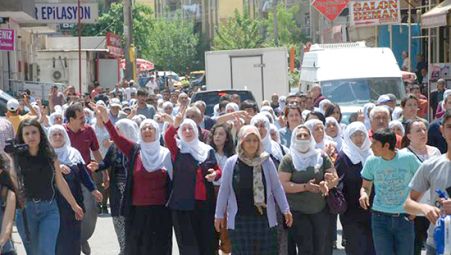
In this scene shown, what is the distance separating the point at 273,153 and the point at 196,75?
227 feet

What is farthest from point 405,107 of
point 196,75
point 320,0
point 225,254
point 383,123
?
point 196,75

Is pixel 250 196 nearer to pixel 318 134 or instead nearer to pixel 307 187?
pixel 307 187

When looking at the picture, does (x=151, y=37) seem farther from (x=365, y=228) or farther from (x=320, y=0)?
(x=365, y=228)

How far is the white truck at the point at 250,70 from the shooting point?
3036 cm

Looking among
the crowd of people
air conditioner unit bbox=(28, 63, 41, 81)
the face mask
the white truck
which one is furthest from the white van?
air conditioner unit bbox=(28, 63, 41, 81)

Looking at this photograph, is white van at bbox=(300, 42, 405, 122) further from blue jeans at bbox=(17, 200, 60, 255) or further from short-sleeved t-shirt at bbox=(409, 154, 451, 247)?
short-sleeved t-shirt at bbox=(409, 154, 451, 247)

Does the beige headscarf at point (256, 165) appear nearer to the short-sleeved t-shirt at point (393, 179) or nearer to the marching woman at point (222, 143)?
the short-sleeved t-shirt at point (393, 179)

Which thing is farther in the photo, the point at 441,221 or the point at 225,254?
the point at 225,254

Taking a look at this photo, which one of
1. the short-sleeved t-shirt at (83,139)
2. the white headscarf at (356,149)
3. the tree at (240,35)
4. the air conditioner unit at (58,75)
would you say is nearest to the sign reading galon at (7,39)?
the short-sleeved t-shirt at (83,139)

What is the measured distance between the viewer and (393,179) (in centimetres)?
952

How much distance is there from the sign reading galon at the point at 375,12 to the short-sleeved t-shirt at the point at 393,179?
2662 centimetres

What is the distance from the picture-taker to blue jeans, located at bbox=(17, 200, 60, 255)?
389 inches

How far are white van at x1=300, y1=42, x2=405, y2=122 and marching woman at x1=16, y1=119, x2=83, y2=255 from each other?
1247cm

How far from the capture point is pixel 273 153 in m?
11.0
